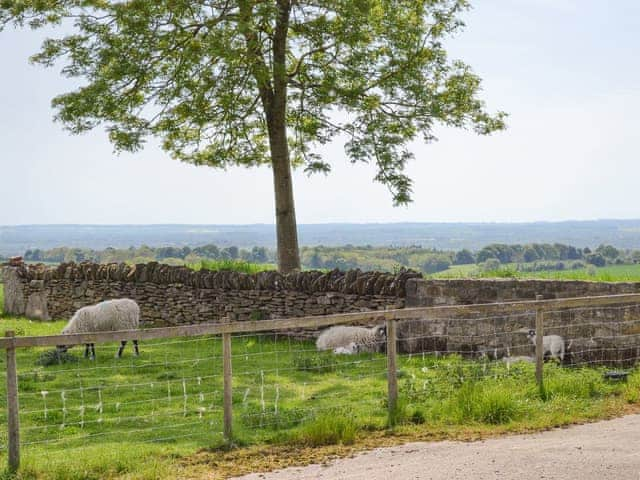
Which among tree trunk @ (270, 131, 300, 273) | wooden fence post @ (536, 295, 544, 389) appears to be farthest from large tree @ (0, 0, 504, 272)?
wooden fence post @ (536, 295, 544, 389)

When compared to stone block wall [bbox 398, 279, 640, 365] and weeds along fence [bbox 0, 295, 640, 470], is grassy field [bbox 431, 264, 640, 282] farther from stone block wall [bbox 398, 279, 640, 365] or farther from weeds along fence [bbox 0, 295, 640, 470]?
weeds along fence [bbox 0, 295, 640, 470]

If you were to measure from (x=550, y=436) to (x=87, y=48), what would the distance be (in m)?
17.1

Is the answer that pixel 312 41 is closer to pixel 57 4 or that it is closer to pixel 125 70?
pixel 125 70

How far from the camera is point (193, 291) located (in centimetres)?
1991

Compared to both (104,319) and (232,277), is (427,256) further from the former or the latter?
(104,319)

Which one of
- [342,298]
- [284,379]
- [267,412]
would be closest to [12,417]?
[267,412]

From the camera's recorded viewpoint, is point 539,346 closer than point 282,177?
Yes

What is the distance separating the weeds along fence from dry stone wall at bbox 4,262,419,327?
2.30 ft

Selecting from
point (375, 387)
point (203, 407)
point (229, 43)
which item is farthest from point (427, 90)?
point (203, 407)

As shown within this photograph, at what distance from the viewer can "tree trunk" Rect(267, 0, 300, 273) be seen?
2173cm

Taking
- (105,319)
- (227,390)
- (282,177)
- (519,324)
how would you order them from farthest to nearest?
(282,177)
(105,319)
(519,324)
(227,390)

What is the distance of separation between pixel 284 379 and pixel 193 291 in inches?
298

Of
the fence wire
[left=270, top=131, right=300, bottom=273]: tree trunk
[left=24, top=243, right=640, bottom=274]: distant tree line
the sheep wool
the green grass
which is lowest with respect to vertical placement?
the fence wire

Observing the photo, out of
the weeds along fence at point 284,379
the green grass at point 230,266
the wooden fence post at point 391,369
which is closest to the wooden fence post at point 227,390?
the weeds along fence at point 284,379
